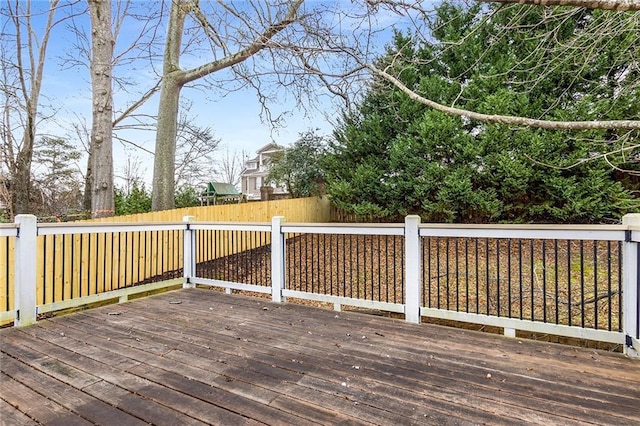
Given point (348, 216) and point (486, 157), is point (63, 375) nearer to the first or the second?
point (486, 157)

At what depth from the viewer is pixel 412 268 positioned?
3.25m

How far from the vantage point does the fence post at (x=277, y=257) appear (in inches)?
159

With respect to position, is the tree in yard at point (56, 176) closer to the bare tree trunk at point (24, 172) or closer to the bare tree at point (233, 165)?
the bare tree trunk at point (24, 172)

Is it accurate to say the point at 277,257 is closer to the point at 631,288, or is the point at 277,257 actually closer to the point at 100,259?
the point at 100,259

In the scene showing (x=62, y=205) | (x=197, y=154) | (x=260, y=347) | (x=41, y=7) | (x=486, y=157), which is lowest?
(x=260, y=347)

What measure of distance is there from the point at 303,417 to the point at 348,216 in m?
8.53

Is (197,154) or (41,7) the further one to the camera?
(197,154)

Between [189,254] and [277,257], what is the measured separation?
1.49m

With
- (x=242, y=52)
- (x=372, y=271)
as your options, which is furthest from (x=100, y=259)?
(x=242, y=52)

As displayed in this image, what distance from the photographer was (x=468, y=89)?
7672mm

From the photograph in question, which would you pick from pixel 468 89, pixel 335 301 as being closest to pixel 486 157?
pixel 468 89

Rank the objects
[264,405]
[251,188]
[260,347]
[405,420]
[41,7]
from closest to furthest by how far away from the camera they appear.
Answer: [405,420] → [264,405] → [260,347] → [41,7] → [251,188]

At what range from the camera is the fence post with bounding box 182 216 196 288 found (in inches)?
187

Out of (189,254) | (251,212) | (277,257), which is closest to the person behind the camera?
(277,257)
